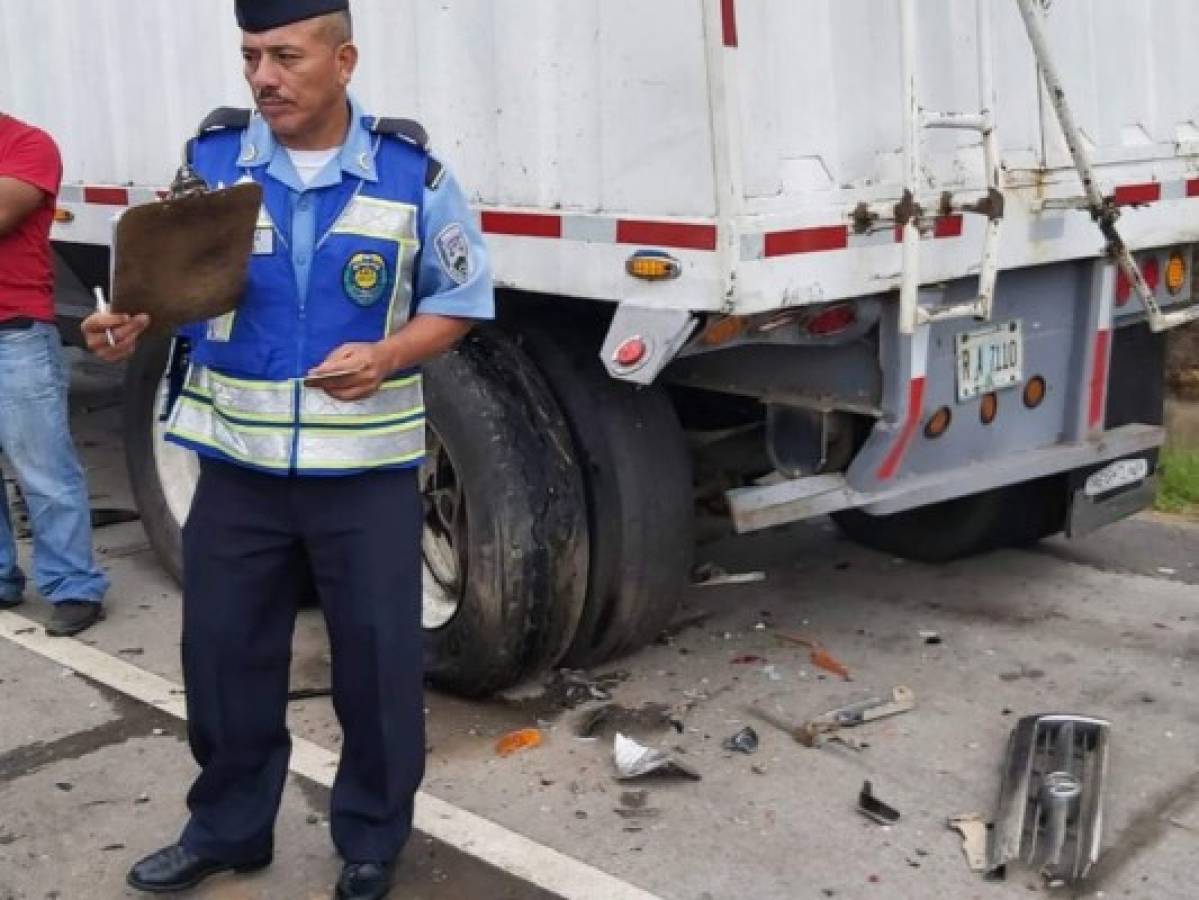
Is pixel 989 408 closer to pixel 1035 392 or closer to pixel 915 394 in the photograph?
pixel 1035 392

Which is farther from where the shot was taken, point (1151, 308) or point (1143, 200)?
point (1143, 200)

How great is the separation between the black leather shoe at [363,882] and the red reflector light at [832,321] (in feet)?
5.38

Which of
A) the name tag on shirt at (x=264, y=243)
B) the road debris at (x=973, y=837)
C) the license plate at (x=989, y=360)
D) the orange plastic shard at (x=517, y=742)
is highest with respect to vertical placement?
the name tag on shirt at (x=264, y=243)

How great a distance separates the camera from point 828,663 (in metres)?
4.73

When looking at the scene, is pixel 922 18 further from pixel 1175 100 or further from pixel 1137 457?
pixel 1137 457

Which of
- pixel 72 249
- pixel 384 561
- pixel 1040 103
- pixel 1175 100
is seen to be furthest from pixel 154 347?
pixel 1175 100

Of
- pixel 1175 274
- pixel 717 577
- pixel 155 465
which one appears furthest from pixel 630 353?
pixel 155 465

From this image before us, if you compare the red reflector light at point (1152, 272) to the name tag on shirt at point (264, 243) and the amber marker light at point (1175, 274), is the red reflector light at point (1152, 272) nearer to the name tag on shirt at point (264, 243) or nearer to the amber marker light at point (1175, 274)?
the amber marker light at point (1175, 274)

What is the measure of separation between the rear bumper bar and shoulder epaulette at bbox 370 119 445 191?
4.80 feet

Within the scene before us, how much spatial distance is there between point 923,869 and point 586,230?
1.67 metres

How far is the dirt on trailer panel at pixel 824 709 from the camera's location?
3.60 meters

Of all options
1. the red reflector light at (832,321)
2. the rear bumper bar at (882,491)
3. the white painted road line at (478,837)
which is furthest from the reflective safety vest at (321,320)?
the rear bumper bar at (882,491)

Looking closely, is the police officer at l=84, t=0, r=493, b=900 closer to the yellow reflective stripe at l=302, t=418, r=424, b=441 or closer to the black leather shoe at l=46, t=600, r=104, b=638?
the yellow reflective stripe at l=302, t=418, r=424, b=441

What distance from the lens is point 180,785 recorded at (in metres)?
4.02
